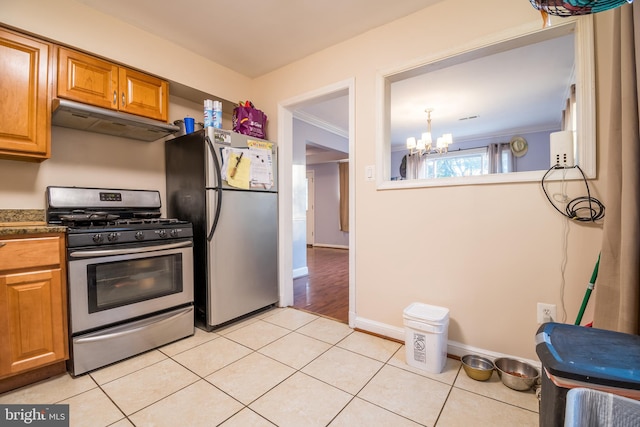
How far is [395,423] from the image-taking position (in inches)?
51.3

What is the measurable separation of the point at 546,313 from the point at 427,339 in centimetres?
69

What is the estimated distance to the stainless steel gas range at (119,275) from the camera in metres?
1.67

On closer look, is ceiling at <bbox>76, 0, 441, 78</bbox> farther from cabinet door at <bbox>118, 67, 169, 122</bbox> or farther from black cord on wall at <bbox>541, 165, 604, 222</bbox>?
black cord on wall at <bbox>541, 165, 604, 222</bbox>

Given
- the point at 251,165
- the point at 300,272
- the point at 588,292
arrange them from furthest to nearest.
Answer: the point at 300,272 → the point at 251,165 → the point at 588,292

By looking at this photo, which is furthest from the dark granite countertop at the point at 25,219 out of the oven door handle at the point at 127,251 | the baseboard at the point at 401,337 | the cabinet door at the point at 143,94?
the baseboard at the point at 401,337

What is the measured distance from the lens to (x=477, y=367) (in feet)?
5.68

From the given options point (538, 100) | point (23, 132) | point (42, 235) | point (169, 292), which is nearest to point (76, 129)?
point (23, 132)

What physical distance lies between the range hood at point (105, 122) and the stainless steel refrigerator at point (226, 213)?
0.73 feet

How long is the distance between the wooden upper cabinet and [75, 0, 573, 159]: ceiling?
1.25 ft

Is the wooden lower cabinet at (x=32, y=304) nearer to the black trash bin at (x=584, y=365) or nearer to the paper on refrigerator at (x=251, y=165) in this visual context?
the paper on refrigerator at (x=251, y=165)

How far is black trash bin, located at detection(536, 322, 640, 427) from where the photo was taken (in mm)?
733

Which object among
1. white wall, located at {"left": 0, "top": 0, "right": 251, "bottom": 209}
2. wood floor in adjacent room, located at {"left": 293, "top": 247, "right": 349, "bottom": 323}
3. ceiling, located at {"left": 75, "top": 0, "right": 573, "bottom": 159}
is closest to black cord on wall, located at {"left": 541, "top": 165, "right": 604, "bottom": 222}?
ceiling, located at {"left": 75, "top": 0, "right": 573, "bottom": 159}

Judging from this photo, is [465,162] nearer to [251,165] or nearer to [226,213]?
[251,165]

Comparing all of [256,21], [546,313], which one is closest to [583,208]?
[546,313]
